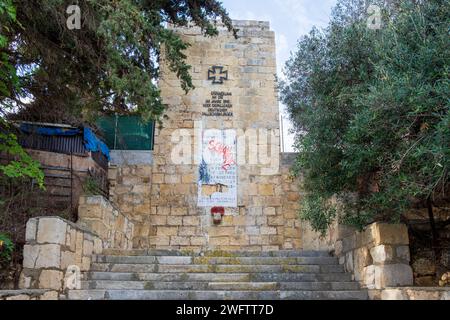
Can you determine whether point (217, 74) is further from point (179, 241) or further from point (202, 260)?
point (202, 260)

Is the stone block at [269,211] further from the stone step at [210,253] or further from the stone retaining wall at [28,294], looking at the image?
the stone retaining wall at [28,294]

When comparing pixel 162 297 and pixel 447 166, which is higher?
pixel 447 166

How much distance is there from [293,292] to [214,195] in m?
5.57

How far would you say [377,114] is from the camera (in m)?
A: 4.21

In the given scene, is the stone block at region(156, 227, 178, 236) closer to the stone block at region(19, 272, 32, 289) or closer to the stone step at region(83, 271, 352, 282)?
the stone step at region(83, 271, 352, 282)

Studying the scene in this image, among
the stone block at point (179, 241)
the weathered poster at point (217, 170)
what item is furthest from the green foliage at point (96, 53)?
the stone block at point (179, 241)

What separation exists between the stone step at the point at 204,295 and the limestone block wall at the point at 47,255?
317 millimetres

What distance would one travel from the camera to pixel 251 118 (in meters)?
11.0

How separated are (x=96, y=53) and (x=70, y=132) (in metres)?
2.74

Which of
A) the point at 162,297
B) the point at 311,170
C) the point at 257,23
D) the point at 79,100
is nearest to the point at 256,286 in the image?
the point at 162,297

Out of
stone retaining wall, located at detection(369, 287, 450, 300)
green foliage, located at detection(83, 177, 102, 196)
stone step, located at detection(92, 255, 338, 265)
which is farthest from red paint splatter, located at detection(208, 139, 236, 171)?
stone retaining wall, located at detection(369, 287, 450, 300)

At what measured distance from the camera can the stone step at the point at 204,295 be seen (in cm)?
499

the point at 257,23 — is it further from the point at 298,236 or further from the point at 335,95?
the point at 335,95

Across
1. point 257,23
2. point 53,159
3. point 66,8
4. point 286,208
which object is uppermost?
point 257,23
